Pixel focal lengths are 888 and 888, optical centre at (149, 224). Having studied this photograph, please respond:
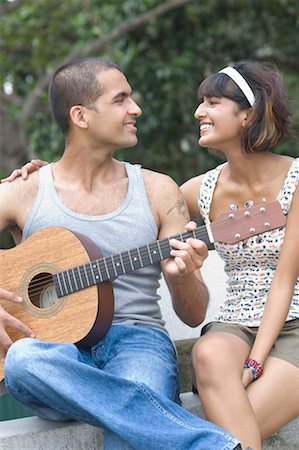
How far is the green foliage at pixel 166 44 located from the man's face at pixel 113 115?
6142 millimetres

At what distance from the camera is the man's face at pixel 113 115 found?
3223 millimetres

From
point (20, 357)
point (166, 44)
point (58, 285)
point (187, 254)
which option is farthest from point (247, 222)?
point (166, 44)

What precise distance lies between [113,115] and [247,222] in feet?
2.45

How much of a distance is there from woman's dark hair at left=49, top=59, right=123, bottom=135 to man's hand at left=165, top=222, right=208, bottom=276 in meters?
0.76

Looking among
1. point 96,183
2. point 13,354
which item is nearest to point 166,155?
point 96,183

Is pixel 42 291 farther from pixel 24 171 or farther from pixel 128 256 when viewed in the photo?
pixel 24 171

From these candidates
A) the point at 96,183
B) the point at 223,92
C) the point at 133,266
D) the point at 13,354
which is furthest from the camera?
the point at 96,183

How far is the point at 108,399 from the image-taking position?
2.66 m

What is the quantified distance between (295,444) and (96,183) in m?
1.18

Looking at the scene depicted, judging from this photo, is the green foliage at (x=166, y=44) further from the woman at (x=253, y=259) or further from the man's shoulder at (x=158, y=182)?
the woman at (x=253, y=259)

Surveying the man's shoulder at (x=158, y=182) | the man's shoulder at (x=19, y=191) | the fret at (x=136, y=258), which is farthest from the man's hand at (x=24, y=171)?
the fret at (x=136, y=258)

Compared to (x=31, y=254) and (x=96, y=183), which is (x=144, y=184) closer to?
(x=96, y=183)

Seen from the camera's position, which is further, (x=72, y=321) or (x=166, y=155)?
(x=166, y=155)

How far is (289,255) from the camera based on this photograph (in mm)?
2906
